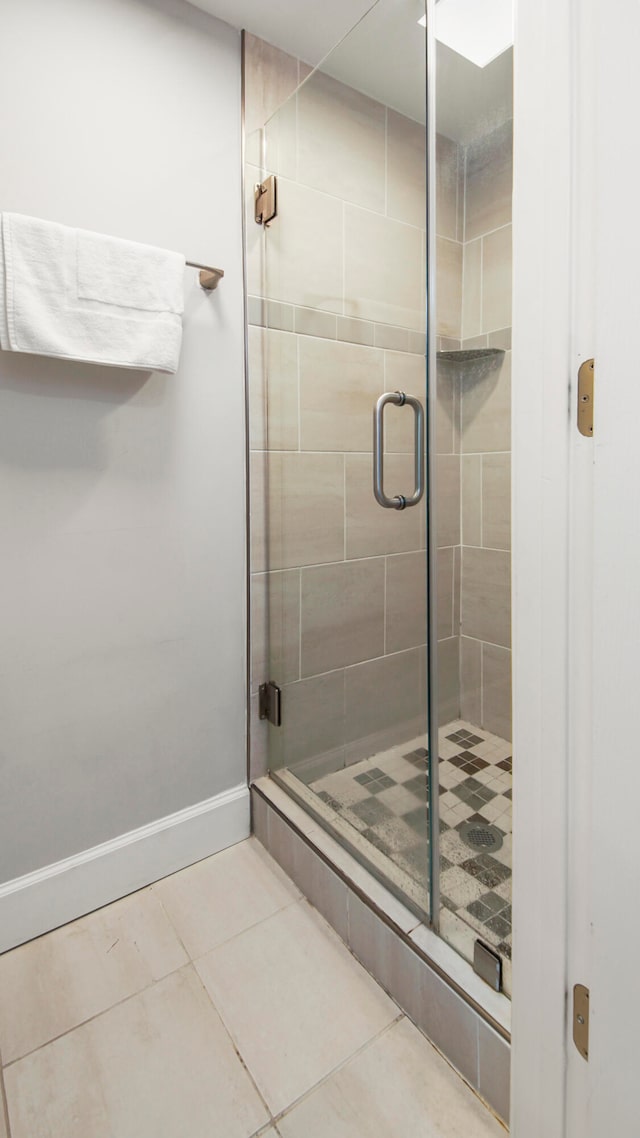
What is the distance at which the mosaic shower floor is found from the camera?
1.04m

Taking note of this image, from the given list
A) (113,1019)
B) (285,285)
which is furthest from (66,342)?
(113,1019)

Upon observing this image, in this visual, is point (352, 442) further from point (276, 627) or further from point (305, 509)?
point (276, 627)

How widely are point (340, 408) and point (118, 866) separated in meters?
1.29

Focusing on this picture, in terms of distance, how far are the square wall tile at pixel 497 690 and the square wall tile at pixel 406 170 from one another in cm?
83

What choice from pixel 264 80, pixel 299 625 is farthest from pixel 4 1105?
pixel 264 80

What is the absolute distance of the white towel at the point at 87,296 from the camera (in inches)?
43.6

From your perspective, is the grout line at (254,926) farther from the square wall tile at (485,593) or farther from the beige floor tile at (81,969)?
the square wall tile at (485,593)

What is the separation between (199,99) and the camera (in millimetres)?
1393

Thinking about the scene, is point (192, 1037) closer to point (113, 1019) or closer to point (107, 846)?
point (113, 1019)

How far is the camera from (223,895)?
143cm

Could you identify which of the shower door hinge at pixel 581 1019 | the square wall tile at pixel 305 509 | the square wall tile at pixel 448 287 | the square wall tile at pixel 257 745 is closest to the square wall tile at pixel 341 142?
the square wall tile at pixel 448 287

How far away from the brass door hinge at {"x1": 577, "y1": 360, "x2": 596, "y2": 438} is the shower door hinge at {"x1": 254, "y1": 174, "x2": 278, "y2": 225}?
1.13 m

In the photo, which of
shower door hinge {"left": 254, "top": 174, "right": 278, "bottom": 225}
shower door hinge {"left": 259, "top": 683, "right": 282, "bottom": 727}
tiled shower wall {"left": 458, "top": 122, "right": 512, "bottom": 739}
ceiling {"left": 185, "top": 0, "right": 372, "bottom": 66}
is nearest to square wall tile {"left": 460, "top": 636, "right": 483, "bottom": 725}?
tiled shower wall {"left": 458, "top": 122, "right": 512, "bottom": 739}

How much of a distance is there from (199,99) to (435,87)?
28.4 inches
